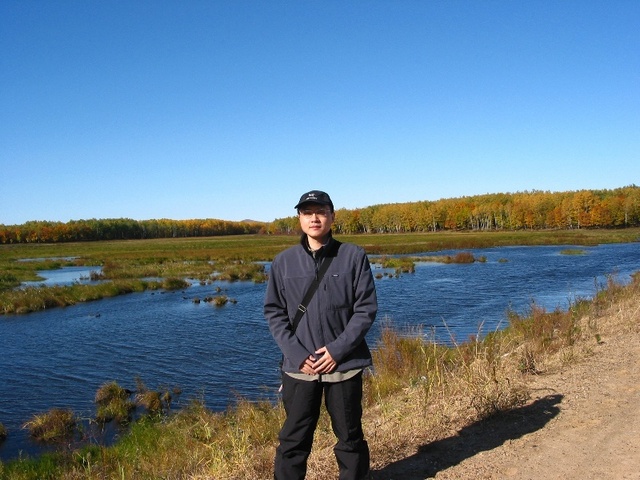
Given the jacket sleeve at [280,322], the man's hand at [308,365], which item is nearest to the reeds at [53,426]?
the jacket sleeve at [280,322]

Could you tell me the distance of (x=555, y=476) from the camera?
13.4 ft

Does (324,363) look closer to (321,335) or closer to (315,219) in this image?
(321,335)

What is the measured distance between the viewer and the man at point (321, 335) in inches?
146

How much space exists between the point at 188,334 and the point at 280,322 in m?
15.5

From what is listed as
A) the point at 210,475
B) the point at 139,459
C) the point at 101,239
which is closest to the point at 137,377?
the point at 139,459

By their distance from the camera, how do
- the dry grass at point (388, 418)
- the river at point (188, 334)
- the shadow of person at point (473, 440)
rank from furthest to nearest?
the river at point (188, 334) → the dry grass at point (388, 418) → the shadow of person at point (473, 440)

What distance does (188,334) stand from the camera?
18.5 meters

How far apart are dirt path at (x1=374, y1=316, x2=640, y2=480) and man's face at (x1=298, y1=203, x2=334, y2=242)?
2179 millimetres

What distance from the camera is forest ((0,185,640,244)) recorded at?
368 feet

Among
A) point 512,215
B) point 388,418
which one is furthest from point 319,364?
point 512,215

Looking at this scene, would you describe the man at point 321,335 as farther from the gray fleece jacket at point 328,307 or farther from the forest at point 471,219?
the forest at point 471,219

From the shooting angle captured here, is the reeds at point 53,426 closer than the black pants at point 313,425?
No

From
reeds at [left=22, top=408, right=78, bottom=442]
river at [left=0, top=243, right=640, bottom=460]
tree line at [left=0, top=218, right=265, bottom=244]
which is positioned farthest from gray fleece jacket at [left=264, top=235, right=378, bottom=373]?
tree line at [left=0, top=218, right=265, bottom=244]

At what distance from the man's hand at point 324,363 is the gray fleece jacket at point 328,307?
0.14 ft
